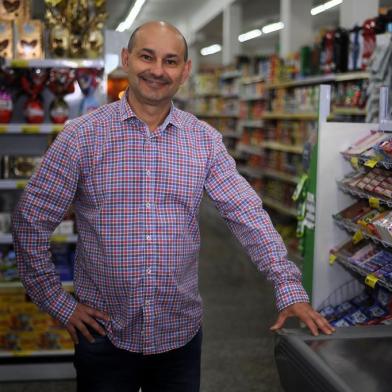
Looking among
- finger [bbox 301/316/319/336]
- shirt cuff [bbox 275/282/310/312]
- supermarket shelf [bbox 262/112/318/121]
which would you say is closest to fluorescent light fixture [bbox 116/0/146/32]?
supermarket shelf [bbox 262/112/318/121]

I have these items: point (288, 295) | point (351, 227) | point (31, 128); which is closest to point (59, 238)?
point (31, 128)

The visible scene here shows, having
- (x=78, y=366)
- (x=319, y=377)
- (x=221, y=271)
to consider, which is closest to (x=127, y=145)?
(x=78, y=366)

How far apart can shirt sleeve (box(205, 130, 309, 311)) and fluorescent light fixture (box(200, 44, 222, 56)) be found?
2497 cm

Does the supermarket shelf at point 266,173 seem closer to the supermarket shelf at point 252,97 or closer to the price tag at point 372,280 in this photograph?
the supermarket shelf at point 252,97

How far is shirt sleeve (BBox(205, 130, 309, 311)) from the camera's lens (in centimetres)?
204

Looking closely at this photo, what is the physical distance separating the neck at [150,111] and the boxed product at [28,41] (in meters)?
2.28

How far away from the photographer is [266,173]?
32.6 feet

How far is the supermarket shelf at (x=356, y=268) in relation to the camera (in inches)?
116

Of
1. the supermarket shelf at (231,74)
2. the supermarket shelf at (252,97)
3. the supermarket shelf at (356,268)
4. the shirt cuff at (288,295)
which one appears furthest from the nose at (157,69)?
the supermarket shelf at (231,74)

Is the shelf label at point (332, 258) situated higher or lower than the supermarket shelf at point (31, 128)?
lower

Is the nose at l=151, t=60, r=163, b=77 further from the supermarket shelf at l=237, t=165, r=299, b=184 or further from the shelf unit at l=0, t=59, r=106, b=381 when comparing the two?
the supermarket shelf at l=237, t=165, r=299, b=184

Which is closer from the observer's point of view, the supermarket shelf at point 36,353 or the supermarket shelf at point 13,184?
the supermarket shelf at point 13,184

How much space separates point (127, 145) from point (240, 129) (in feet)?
32.5

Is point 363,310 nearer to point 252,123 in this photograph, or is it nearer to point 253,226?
point 253,226
